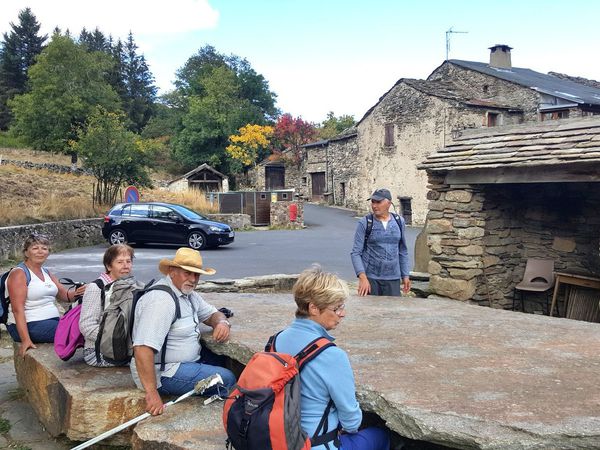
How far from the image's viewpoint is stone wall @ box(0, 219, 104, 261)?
13461 millimetres

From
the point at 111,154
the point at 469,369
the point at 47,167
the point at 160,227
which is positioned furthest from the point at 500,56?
the point at 469,369

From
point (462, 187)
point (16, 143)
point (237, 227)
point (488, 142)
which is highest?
point (16, 143)

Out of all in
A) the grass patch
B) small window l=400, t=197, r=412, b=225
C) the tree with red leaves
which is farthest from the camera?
the tree with red leaves

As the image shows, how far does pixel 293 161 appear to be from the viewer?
40031 millimetres

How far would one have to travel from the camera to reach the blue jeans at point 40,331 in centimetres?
473

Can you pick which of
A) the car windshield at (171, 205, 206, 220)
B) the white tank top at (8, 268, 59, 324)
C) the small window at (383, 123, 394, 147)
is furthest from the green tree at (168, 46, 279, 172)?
the white tank top at (8, 268, 59, 324)

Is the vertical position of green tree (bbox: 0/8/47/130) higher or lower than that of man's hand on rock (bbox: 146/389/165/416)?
higher

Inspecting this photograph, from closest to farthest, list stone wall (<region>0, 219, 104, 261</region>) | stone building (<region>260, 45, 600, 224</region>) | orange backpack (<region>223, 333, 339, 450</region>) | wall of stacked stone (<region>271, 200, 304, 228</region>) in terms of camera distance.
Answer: orange backpack (<region>223, 333, 339, 450</region>) < stone wall (<region>0, 219, 104, 261</region>) < wall of stacked stone (<region>271, 200, 304, 228</region>) < stone building (<region>260, 45, 600, 224</region>)

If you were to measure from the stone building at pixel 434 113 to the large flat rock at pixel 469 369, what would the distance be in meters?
20.0

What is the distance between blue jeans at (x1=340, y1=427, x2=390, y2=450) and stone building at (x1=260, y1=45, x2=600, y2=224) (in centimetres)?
2196

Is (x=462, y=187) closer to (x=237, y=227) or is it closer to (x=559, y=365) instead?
(x=559, y=365)

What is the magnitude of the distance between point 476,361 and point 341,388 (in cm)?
147

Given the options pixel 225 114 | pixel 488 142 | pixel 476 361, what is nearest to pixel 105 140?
pixel 488 142

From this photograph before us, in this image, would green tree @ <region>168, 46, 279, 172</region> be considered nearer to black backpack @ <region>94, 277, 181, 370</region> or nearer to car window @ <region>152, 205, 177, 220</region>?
car window @ <region>152, 205, 177, 220</region>
